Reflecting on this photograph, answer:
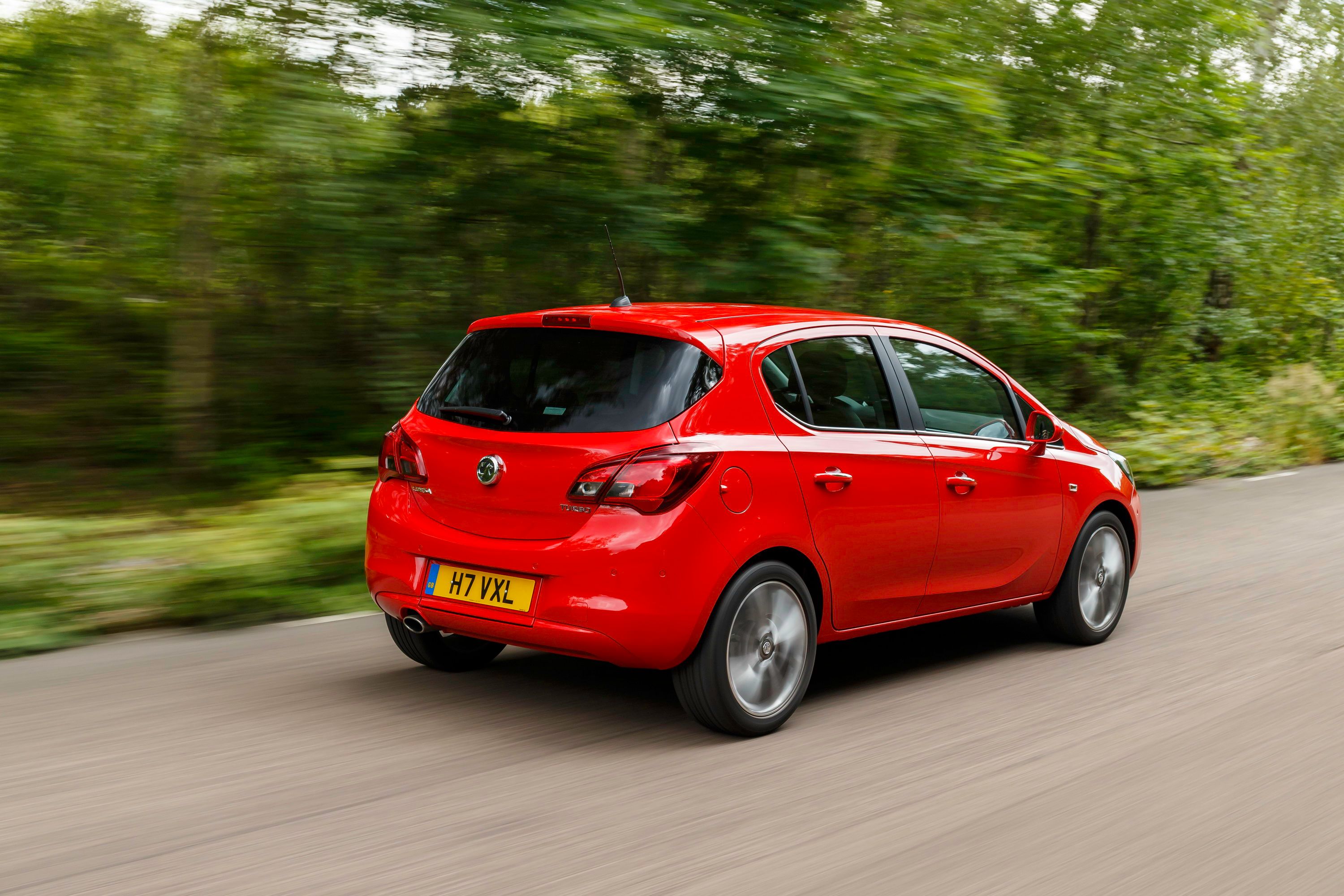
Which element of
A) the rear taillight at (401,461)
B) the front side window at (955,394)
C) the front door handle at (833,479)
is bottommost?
the rear taillight at (401,461)

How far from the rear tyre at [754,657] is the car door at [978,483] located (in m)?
0.89

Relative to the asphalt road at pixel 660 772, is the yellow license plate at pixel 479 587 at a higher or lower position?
higher

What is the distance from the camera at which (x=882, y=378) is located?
217 inches

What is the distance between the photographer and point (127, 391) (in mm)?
10297

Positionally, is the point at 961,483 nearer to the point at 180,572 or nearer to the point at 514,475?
the point at 514,475

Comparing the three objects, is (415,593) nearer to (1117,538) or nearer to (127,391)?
(1117,538)

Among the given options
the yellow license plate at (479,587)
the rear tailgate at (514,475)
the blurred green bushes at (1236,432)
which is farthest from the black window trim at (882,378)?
the blurred green bushes at (1236,432)

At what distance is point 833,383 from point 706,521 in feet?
3.39

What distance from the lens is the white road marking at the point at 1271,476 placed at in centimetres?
1404

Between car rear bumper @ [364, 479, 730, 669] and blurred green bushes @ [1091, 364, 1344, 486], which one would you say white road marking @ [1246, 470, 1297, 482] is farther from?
car rear bumper @ [364, 479, 730, 669]

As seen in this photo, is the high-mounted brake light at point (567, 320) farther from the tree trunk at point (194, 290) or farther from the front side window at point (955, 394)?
the tree trunk at point (194, 290)

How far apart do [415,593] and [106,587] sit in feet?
7.29

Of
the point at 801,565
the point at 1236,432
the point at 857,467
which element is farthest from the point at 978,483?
the point at 1236,432

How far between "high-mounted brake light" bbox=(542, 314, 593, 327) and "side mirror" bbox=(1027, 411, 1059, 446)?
2.36 meters
